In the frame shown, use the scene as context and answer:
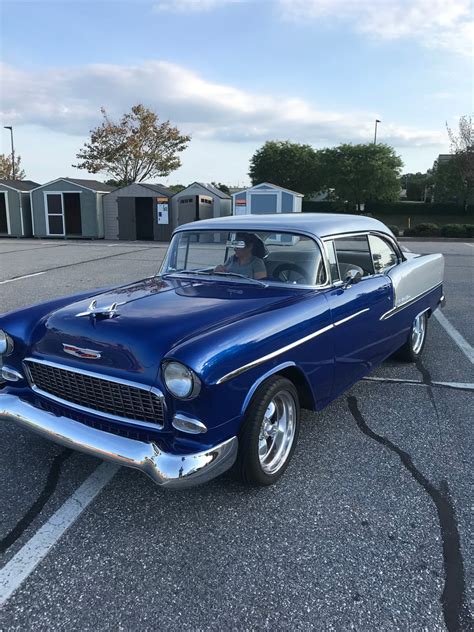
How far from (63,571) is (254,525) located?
93 cm

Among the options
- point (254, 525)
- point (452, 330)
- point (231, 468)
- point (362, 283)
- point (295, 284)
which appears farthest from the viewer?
point (452, 330)

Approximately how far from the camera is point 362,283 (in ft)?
13.0

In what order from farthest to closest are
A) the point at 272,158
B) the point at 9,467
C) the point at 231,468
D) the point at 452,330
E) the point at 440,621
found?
the point at 272,158 < the point at 452,330 < the point at 9,467 < the point at 231,468 < the point at 440,621

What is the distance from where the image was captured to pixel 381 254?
4.67 metres

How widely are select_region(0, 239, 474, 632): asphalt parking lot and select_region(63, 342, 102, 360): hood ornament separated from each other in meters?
0.79

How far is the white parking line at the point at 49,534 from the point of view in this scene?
223 centimetres

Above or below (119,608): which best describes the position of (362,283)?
above

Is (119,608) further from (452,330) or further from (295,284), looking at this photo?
(452,330)

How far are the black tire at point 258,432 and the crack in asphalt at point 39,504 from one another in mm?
1068

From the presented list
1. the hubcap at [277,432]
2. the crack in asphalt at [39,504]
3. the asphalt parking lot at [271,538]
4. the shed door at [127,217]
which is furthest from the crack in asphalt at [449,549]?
the shed door at [127,217]

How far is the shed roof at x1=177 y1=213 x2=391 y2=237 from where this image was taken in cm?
380

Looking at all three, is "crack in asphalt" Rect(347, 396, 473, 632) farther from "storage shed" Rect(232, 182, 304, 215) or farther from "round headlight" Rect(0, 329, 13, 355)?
"storage shed" Rect(232, 182, 304, 215)

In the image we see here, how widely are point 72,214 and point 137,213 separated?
3.78m

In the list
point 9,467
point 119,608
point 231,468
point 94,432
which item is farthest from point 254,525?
point 9,467
